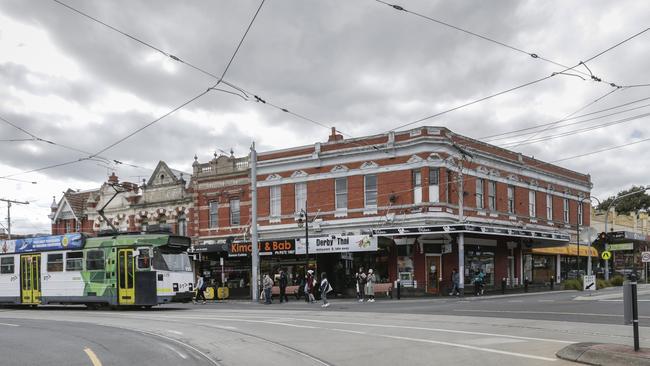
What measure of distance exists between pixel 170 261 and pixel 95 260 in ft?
10.6

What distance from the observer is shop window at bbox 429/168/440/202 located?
1363 inches

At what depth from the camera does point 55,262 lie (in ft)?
93.5

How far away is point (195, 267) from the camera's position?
43.9 m

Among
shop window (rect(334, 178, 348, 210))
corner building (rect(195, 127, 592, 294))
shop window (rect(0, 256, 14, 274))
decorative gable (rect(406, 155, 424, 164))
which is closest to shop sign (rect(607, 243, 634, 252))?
corner building (rect(195, 127, 592, 294))

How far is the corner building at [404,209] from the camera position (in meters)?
34.8

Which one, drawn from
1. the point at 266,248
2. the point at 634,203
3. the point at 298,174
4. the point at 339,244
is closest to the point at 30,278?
the point at 266,248

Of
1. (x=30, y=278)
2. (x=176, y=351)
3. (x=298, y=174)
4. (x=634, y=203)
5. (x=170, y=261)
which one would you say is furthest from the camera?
(x=634, y=203)

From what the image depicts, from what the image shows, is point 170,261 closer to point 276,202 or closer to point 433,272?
point 276,202

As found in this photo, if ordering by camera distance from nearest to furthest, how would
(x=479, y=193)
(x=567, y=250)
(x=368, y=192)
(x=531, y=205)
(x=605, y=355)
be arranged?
1. (x=605, y=355)
2. (x=368, y=192)
3. (x=479, y=193)
4. (x=531, y=205)
5. (x=567, y=250)

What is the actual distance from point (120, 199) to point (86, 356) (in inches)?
1523

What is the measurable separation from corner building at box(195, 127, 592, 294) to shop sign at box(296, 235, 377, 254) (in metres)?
0.06

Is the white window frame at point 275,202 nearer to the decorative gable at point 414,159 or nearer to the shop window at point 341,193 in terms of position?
the shop window at point 341,193

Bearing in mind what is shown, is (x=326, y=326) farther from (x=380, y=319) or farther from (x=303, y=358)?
(x=303, y=358)

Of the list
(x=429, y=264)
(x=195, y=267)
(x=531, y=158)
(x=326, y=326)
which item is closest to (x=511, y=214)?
(x=531, y=158)
